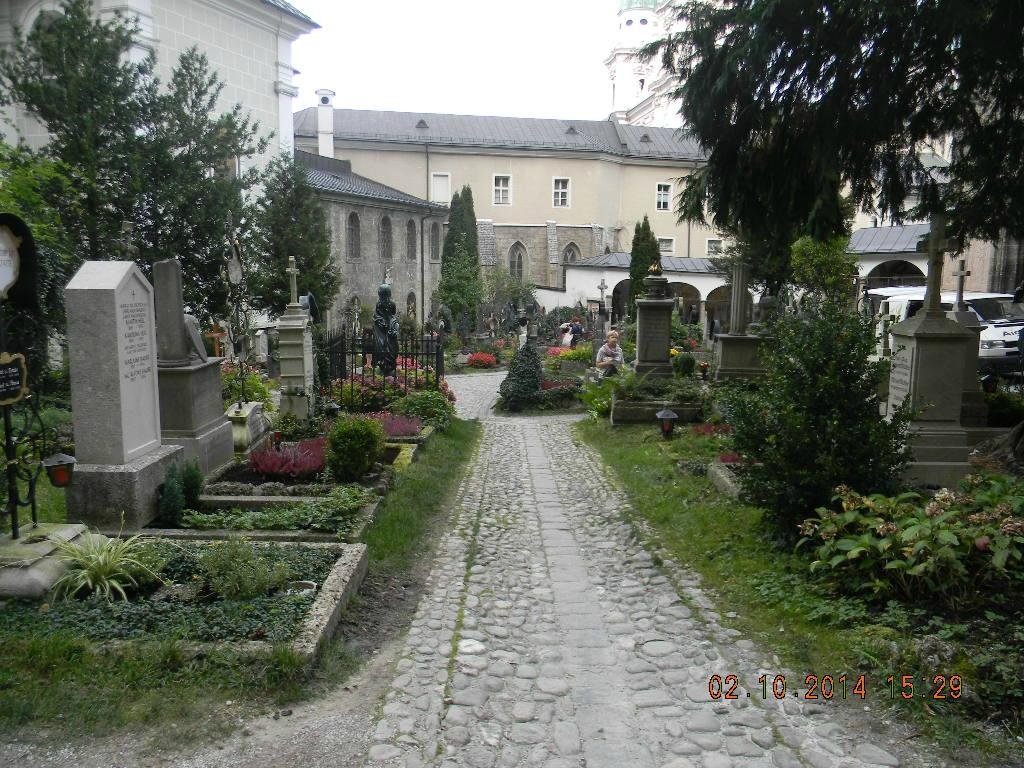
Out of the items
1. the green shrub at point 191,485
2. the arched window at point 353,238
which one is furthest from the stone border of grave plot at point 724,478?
the arched window at point 353,238

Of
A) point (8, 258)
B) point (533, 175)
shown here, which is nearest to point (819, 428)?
point (8, 258)

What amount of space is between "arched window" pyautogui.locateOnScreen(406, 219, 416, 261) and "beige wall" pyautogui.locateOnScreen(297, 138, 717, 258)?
22.4 ft

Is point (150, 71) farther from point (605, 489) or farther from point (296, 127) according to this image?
point (296, 127)

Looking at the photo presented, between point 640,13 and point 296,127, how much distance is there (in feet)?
150

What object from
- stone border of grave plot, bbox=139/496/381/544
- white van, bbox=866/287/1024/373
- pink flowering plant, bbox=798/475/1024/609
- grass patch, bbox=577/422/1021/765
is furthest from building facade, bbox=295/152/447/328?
pink flowering plant, bbox=798/475/1024/609

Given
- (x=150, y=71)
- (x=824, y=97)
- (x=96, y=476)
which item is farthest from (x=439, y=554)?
(x=150, y=71)

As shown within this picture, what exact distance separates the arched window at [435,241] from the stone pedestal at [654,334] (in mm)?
29063

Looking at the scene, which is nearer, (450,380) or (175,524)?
(175,524)

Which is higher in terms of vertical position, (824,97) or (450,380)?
(824,97)

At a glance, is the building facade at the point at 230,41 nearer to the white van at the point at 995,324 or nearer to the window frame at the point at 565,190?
the white van at the point at 995,324

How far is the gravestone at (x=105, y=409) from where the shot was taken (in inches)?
240

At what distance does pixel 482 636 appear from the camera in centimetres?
488

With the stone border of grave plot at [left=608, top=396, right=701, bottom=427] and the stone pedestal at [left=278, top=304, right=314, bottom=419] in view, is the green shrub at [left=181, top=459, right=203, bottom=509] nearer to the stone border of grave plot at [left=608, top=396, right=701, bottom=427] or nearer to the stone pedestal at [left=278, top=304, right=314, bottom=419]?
the stone pedestal at [left=278, top=304, right=314, bottom=419]

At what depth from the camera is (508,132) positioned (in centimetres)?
5062
